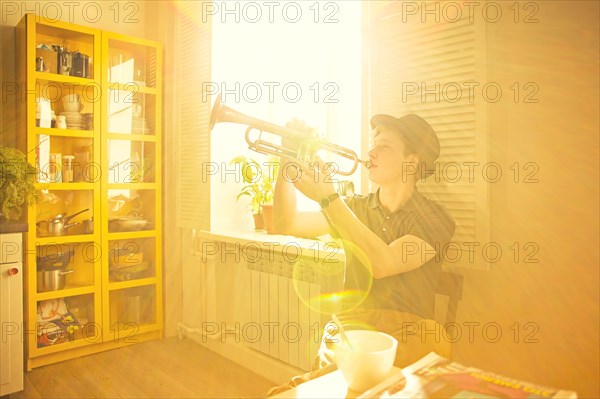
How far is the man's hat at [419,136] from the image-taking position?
1.62 m

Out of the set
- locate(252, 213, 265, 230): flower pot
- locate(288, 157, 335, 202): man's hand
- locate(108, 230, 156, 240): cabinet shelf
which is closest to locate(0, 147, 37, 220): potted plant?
locate(108, 230, 156, 240): cabinet shelf

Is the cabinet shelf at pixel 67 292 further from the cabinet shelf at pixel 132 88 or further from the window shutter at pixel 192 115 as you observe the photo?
the cabinet shelf at pixel 132 88

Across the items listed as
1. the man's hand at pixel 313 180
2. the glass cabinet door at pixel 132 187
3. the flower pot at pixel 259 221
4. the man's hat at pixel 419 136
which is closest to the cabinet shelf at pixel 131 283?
the glass cabinet door at pixel 132 187

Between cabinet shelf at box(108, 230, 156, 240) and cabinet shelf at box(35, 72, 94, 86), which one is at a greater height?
cabinet shelf at box(35, 72, 94, 86)

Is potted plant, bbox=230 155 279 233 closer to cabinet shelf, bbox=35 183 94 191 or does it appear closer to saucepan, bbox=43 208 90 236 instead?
cabinet shelf, bbox=35 183 94 191

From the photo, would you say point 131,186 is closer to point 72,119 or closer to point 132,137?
point 132,137

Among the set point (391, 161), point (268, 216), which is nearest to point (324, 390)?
point (391, 161)

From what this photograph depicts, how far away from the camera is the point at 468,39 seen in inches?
63.1

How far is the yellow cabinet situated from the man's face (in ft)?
6.42

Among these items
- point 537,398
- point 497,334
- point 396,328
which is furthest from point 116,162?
point 537,398

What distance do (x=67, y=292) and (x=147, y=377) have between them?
30.0 inches

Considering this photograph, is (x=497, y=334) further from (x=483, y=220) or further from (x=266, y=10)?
(x=266, y=10)

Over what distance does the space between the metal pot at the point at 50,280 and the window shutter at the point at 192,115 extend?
0.79 m

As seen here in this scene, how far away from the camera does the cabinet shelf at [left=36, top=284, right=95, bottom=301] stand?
105 inches
